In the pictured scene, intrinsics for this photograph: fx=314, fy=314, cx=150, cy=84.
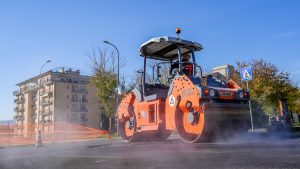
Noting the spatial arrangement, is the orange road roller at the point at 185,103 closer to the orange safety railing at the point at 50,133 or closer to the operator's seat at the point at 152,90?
the operator's seat at the point at 152,90

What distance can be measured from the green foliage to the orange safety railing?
14114 millimetres

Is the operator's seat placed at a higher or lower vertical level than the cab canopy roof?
lower

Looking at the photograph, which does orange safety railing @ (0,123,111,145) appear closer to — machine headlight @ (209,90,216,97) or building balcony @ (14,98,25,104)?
machine headlight @ (209,90,216,97)

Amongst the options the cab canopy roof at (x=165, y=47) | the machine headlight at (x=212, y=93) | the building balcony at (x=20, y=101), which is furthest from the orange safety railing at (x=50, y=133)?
the building balcony at (x=20, y=101)

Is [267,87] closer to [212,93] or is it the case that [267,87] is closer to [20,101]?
[212,93]

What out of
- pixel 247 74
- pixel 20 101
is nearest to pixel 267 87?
pixel 247 74

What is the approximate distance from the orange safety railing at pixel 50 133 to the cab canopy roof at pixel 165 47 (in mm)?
3594

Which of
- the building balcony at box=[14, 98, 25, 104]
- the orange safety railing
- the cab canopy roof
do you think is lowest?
the orange safety railing

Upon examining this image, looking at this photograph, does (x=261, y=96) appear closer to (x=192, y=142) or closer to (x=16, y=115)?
(x=192, y=142)

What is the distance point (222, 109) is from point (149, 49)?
11.3ft

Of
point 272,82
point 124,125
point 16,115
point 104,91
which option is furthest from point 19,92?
point 124,125

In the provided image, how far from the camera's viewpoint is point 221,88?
711 centimetres

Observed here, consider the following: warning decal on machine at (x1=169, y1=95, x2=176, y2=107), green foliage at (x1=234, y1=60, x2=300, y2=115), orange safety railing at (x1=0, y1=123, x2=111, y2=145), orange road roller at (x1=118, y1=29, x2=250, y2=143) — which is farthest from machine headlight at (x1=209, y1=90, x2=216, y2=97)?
green foliage at (x1=234, y1=60, x2=300, y2=115)

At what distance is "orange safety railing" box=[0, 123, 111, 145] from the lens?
11.0 meters
